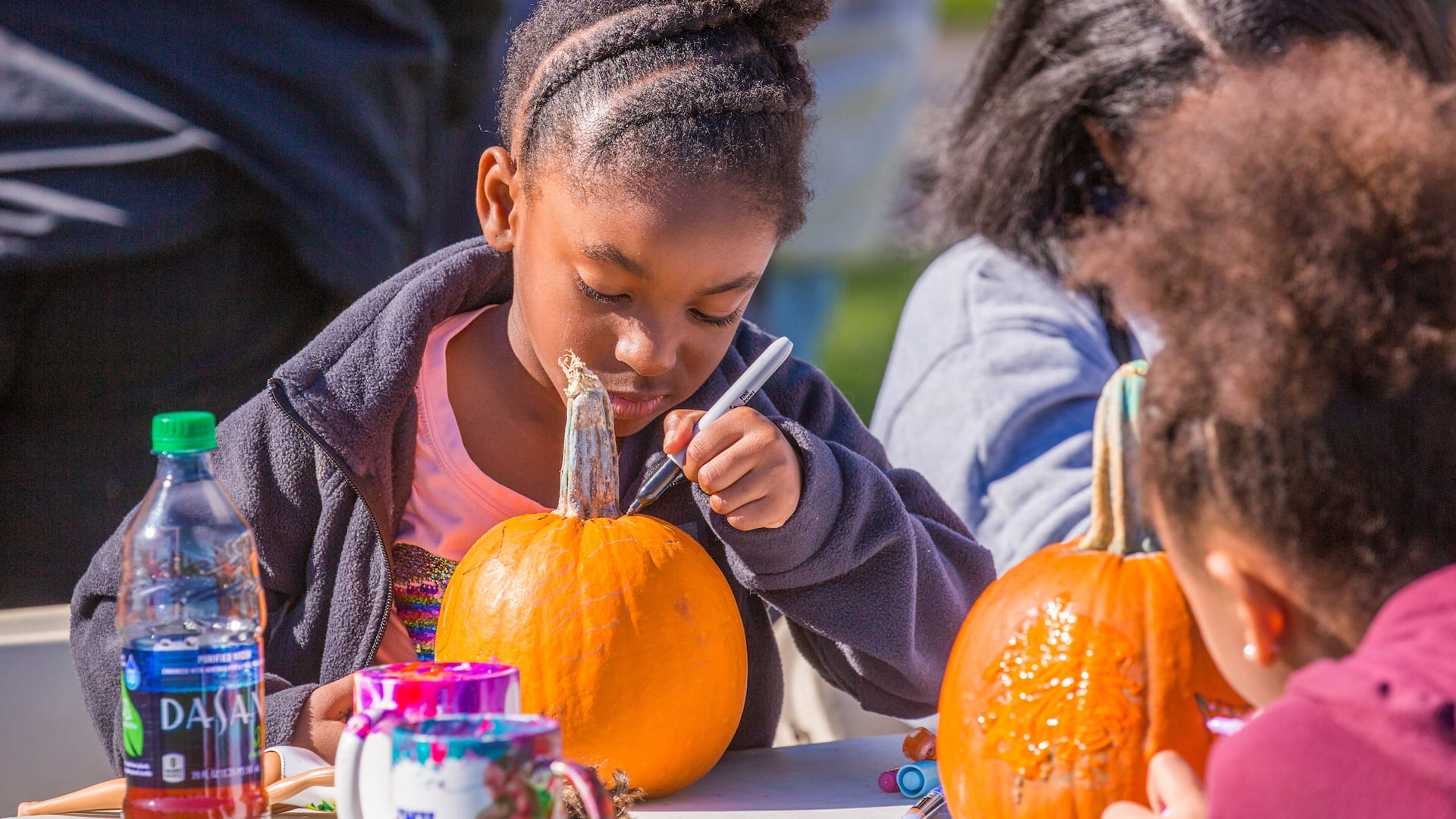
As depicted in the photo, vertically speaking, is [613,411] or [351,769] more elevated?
[613,411]

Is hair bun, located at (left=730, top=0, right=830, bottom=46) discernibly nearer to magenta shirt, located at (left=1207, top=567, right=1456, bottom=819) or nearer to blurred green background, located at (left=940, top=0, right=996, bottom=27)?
magenta shirt, located at (left=1207, top=567, right=1456, bottom=819)

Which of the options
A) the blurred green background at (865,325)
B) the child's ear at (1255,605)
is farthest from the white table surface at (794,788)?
the blurred green background at (865,325)

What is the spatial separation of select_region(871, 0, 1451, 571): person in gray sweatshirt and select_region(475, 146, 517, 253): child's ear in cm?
100

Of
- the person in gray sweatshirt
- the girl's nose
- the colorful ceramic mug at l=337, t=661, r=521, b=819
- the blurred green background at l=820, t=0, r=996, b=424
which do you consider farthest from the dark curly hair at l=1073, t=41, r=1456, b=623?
the blurred green background at l=820, t=0, r=996, b=424

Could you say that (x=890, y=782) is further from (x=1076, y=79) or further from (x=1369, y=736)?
(x=1076, y=79)

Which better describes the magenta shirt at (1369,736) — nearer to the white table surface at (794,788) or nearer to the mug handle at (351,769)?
the white table surface at (794,788)

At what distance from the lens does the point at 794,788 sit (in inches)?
58.6

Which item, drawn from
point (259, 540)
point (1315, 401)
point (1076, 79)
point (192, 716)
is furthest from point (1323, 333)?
point (1076, 79)

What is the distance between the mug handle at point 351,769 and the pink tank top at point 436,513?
2.26ft

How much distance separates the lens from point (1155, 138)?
1102 mm

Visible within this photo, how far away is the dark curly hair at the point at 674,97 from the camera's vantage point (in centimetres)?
158

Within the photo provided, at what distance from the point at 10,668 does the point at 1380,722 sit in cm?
160

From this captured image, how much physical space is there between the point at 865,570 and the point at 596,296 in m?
0.48

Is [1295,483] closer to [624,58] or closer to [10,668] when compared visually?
[624,58]
